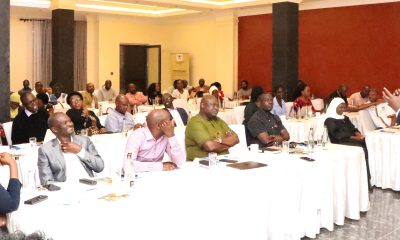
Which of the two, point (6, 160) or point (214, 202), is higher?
point (6, 160)

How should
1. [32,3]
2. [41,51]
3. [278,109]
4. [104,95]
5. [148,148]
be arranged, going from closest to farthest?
[148,148] < [278,109] < [104,95] < [32,3] < [41,51]

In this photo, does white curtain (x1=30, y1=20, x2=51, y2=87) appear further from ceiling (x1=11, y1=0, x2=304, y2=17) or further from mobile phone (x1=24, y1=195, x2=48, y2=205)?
mobile phone (x1=24, y1=195, x2=48, y2=205)

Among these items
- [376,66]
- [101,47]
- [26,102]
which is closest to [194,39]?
[101,47]

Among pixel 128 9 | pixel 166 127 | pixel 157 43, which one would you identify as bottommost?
pixel 166 127

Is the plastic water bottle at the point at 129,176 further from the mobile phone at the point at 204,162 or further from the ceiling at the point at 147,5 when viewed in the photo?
the ceiling at the point at 147,5

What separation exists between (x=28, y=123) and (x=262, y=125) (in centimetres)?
299

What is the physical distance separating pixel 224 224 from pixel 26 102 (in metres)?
3.74

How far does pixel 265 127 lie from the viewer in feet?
21.0

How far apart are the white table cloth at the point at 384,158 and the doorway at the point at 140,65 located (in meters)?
11.8

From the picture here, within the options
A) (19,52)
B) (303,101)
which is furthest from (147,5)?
(303,101)

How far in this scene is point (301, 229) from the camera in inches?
176

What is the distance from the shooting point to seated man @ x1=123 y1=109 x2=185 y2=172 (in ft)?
14.5

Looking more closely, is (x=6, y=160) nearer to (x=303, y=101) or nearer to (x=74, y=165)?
(x=74, y=165)

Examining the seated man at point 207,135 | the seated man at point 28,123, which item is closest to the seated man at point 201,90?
the seated man at point 28,123
